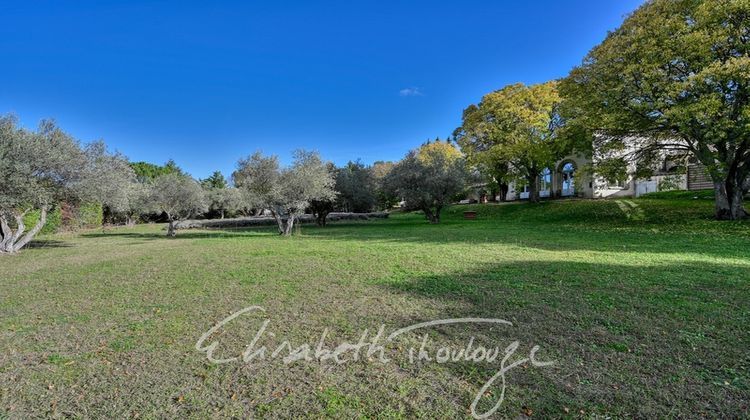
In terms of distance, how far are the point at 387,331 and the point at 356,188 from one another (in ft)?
77.6

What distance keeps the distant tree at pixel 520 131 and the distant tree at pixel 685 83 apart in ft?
32.3

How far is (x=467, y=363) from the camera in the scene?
11.3 feet

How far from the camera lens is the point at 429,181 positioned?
22469 millimetres

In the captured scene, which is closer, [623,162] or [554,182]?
[623,162]

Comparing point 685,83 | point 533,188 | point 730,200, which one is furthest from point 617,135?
point 533,188

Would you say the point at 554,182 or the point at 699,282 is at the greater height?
the point at 554,182

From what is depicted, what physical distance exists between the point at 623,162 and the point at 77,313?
20040 millimetres

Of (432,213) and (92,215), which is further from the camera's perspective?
(92,215)

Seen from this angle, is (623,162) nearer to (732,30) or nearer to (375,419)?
(732,30)

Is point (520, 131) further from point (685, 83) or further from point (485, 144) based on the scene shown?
point (685, 83)

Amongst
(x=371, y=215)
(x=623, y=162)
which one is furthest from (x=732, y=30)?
(x=371, y=215)

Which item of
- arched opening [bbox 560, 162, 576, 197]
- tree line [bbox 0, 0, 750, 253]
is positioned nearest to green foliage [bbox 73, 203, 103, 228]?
tree line [bbox 0, 0, 750, 253]

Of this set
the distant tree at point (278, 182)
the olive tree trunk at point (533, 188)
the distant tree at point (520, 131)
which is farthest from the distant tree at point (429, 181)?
the olive tree trunk at point (533, 188)

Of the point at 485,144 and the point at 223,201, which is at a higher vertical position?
the point at 485,144
